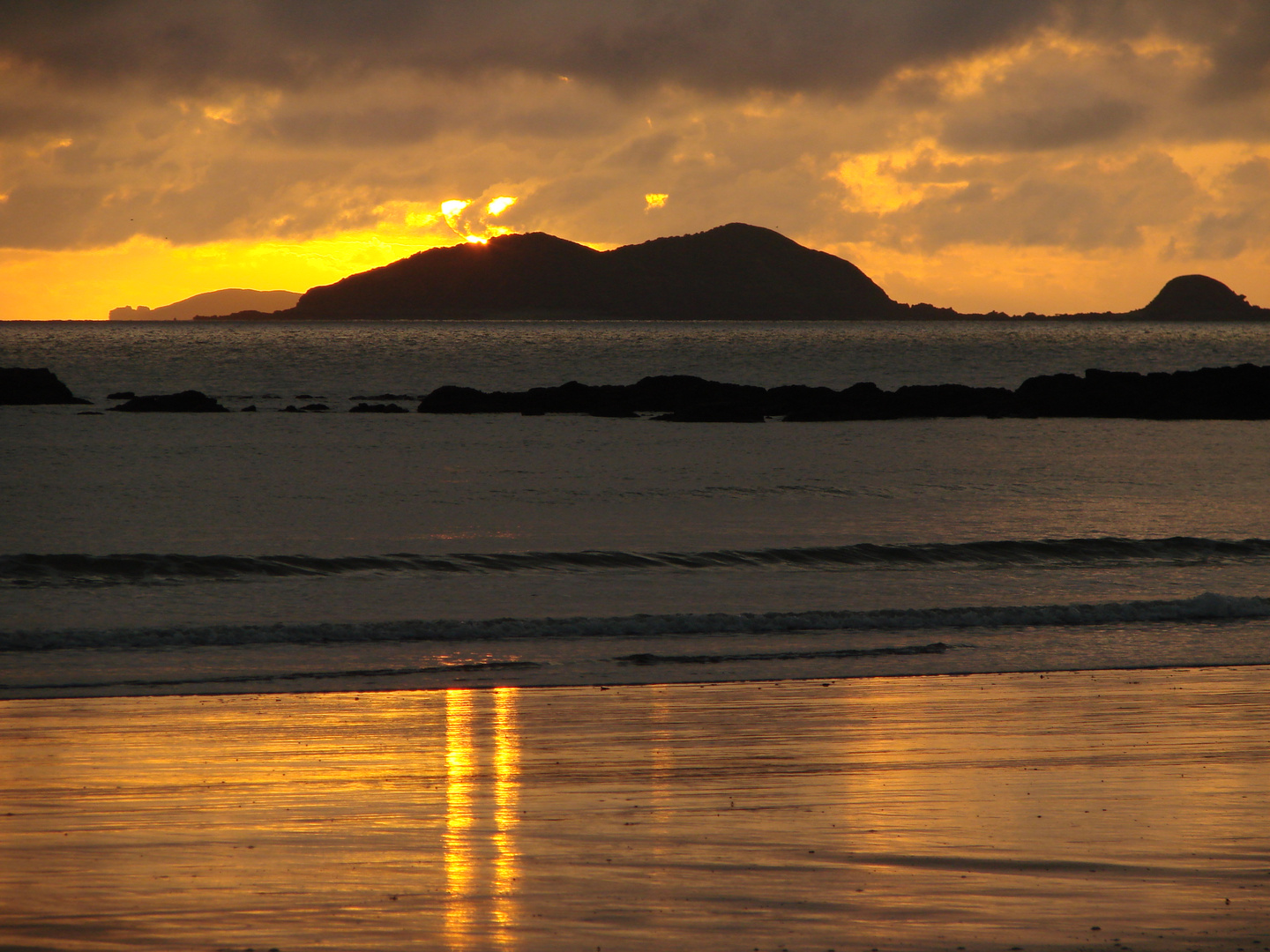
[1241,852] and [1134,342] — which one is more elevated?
[1134,342]

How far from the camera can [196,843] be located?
6.72m

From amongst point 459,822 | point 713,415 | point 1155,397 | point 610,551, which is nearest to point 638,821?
point 459,822

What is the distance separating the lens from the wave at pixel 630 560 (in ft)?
59.1

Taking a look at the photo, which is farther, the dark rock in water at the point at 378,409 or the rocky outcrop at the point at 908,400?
the dark rock in water at the point at 378,409

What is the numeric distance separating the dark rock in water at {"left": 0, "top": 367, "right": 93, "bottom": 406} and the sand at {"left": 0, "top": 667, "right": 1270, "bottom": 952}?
4781 centimetres

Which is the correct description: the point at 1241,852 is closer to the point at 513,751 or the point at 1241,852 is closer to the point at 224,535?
the point at 513,751

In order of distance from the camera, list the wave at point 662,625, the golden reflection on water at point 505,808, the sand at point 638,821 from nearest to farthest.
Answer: the sand at point 638,821, the golden reflection on water at point 505,808, the wave at point 662,625

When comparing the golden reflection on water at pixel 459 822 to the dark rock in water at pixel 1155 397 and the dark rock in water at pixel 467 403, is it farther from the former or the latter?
the dark rock in water at pixel 1155 397

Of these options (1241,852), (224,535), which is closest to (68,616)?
(224,535)

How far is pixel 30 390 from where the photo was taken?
53875mm

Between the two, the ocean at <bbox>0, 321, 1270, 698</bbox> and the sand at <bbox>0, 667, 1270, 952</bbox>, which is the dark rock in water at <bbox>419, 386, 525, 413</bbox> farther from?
the sand at <bbox>0, 667, 1270, 952</bbox>

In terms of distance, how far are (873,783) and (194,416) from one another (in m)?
44.8

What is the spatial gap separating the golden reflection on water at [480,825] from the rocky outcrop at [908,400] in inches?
1474

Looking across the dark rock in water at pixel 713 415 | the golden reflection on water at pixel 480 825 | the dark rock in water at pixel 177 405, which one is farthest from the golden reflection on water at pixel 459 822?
the dark rock in water at pixel 177 405
